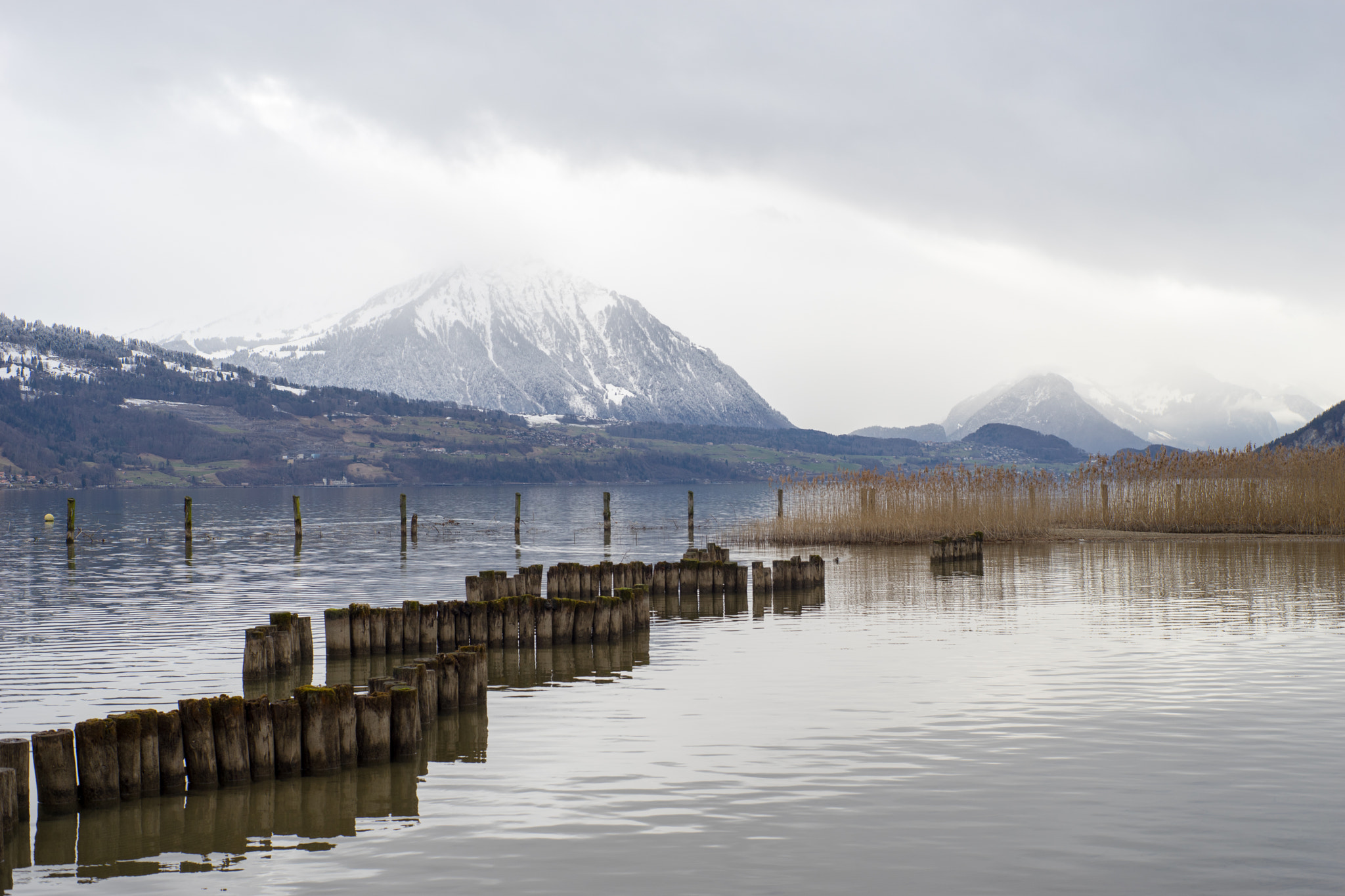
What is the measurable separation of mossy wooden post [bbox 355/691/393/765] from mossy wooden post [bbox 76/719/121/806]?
2964 mm

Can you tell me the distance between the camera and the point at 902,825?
1219cm

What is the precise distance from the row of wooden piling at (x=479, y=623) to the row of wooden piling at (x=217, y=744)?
8.57 meters

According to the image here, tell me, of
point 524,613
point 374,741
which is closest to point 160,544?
point 524,613

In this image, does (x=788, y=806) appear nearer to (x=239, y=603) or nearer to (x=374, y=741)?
(x=374, y=741)

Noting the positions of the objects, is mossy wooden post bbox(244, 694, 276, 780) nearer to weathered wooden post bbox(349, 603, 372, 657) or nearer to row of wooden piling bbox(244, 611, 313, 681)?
row of wooden piling bbox(244, 611, 313, 681)

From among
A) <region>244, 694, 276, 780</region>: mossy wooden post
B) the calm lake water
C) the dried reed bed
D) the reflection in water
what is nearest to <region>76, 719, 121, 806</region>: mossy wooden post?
the reflection in water

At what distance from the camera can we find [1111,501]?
58.2 meters

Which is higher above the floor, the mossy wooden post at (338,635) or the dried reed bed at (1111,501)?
the dried reed bed at (1111,501)

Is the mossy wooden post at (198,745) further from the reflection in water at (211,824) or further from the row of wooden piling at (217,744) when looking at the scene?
the reflection in water at (211,824)

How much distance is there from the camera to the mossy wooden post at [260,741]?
14.4 meters

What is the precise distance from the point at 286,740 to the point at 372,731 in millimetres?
1187

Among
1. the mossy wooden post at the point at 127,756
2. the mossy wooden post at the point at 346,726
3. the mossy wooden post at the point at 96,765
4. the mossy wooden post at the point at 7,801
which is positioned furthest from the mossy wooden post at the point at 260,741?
the mossy wooden post at the point at 7,801

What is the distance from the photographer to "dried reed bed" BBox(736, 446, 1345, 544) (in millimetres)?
→ 51844

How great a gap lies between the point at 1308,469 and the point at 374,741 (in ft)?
162
